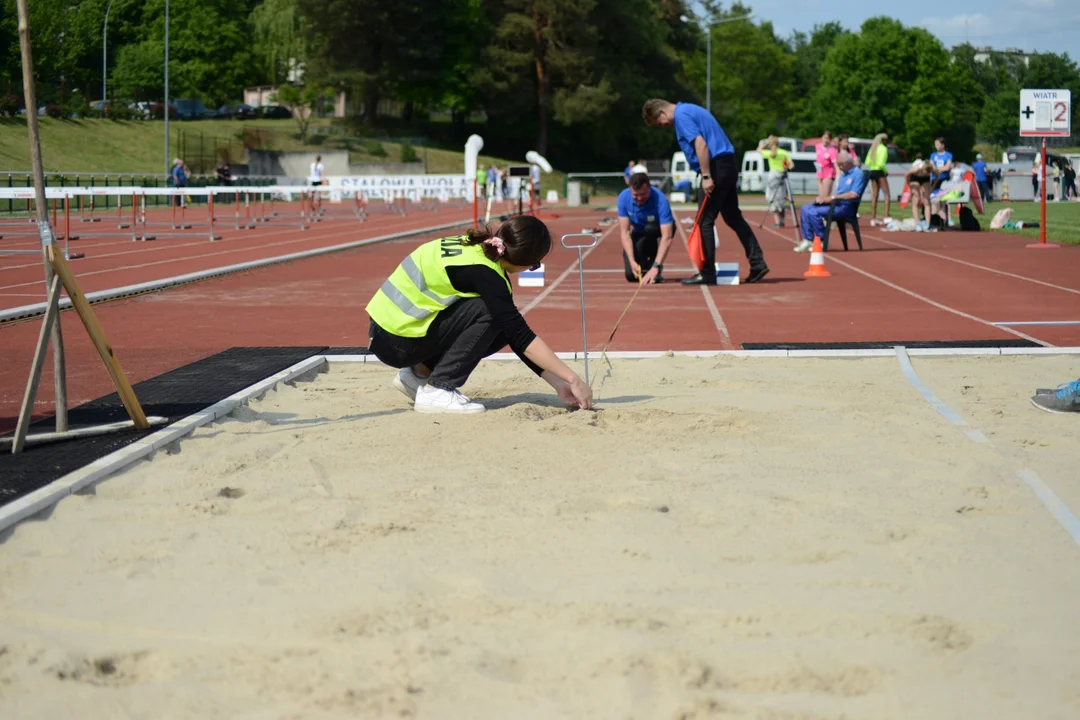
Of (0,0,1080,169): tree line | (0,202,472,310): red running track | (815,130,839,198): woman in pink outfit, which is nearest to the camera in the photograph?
(0,202,472,310): red running track

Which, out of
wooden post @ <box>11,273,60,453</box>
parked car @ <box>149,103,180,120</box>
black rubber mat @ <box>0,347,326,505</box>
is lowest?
black rubber mat @ <box>0,347,326,505</box>

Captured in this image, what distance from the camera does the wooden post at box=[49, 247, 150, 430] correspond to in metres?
5.43

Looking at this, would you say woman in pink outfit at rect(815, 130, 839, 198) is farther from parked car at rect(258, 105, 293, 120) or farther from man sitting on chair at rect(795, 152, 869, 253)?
parked car at rect(258, 105, 293, 120)

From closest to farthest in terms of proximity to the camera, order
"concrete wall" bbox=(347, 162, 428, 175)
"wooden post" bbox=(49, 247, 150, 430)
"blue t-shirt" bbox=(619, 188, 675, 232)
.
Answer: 1. "wooden post" bbox=(49, 247, 150, 430)
2. "blue t-shirt" bbox=(619, 188, 675, 232)
3. "concrete wall" bbox=(347, 162, 428, 175)

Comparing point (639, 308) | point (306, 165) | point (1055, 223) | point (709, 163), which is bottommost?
point (639, 308)

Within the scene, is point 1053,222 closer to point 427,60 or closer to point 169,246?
point 169,246

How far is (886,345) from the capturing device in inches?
327

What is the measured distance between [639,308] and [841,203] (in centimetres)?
826

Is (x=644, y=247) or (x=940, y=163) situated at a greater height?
(x=940, y=163)

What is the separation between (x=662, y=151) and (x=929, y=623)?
232ft

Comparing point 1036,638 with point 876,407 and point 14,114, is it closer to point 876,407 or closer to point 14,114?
point 876,407

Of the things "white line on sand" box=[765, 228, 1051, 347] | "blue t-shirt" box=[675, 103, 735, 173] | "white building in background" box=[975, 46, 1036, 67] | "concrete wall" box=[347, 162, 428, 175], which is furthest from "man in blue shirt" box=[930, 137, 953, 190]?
"white building in background" box=[975, 46, 1036, 67]

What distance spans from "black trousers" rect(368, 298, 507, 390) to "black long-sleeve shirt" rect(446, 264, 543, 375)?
0.10m

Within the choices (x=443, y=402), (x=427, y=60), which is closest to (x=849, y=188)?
(x=443, y=402)
